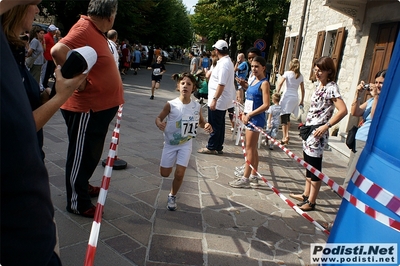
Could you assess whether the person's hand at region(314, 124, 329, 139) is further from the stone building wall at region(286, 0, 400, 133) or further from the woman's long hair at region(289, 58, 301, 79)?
the stone building wall at region(286, 0, 400, 133)

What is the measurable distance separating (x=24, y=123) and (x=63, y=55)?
2.05 metres

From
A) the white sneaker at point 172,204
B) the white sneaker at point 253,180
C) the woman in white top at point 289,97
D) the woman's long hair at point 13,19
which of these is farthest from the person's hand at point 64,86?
the woman in white top at point 289,97

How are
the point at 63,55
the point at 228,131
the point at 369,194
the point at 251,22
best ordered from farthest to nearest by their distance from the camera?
the point at 251,22
the point at 228,131
the point at 63,55
the point at 369,194

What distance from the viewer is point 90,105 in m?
3.09

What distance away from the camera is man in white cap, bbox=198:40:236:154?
5898mm

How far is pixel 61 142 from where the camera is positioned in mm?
A: 5707

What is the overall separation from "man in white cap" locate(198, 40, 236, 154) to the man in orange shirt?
2820 millimetres

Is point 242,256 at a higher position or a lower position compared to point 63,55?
lower

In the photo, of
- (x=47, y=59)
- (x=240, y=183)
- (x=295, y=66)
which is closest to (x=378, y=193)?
(x=240, y=183)

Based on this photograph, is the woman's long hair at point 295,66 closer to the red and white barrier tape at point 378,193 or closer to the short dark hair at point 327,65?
the short dark hair at point 327,65

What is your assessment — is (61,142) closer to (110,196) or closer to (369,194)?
(110,196)

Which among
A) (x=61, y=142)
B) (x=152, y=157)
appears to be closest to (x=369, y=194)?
(x=152, y=157)

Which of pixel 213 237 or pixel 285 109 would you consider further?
pixel 285 109

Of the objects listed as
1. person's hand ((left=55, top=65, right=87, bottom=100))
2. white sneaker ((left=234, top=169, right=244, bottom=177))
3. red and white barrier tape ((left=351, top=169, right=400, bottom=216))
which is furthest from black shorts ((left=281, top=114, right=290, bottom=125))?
person's hand ((left=55, top=65, right=87, bottom=100))
